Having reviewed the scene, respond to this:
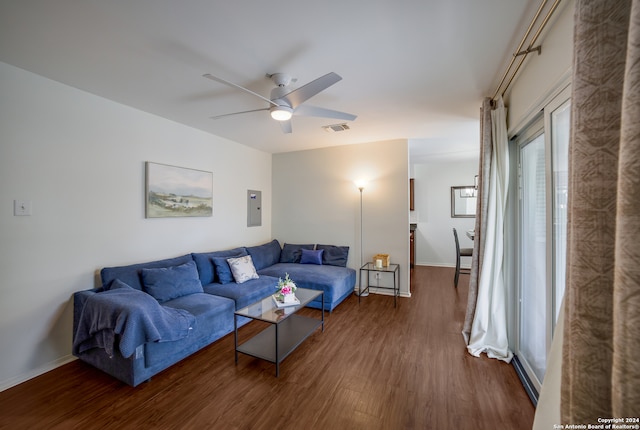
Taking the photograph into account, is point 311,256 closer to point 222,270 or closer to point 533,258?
point 222,270

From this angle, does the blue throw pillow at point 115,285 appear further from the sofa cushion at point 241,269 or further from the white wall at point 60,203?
the sofa cushion at point 241,269

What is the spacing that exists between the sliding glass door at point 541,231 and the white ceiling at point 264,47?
0.66 meters

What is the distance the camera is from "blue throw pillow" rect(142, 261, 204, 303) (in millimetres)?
2789

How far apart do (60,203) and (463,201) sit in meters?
7.23

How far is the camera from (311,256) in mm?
4629

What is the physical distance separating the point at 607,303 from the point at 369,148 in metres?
4.22

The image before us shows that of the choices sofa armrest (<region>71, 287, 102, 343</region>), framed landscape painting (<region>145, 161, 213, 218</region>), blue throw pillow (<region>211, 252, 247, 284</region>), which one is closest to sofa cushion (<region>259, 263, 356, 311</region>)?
blue throw pillow (<region>211, 252, 247, 284</region>)

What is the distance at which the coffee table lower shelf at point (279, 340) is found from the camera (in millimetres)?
2354

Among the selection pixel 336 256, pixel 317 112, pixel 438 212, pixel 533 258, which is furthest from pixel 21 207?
pixel 438 212

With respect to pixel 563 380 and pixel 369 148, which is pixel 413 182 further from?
pixel 563 380

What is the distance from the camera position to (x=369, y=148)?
4582 millimetres

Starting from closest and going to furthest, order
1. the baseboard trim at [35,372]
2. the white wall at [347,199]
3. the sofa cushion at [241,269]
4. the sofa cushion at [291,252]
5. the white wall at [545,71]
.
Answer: the white wall at [545,71], the baseboard trim at [35,372], the sofa cushion at [241,269], the white wall at [347,199], the sofa cushion at [291,252]

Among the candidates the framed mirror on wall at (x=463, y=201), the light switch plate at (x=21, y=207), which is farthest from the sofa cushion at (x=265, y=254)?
the framed mirror on wall at (x=463, y=201)

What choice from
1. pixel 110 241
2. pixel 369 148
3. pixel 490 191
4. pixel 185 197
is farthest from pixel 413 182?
pixel 110 241
